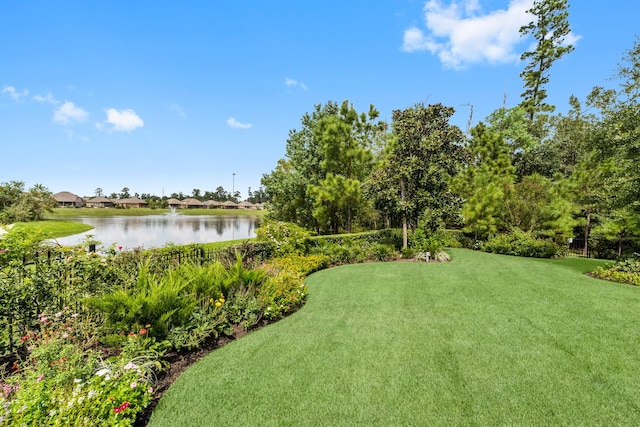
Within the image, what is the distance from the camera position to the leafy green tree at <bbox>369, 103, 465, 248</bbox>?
1056 centimetres

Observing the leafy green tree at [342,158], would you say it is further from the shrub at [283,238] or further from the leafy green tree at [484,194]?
the leafy green tree at [484,194]

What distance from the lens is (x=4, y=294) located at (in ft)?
10.3

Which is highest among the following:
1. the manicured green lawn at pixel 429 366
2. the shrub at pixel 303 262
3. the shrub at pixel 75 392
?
the shrub at pixel 75 392

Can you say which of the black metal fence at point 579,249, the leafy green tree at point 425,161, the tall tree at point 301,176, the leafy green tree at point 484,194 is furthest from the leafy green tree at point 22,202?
the black metal fence at point 579,249

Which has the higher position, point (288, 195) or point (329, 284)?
point (288, 195)

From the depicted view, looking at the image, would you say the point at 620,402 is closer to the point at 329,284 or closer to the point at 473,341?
the point at 473,341

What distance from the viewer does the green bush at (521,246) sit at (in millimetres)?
11398

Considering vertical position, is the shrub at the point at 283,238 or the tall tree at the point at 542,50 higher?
the tall tree at the point at 542,50

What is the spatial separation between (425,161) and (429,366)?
8967mm

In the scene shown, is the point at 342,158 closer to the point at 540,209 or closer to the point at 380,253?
the point at 380,253

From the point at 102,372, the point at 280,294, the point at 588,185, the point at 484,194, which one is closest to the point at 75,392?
the point at 102,372

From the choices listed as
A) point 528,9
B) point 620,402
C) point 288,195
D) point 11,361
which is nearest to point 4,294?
point 11,361

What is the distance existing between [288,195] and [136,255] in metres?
11.7

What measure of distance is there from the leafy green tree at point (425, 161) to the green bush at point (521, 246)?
340cm
